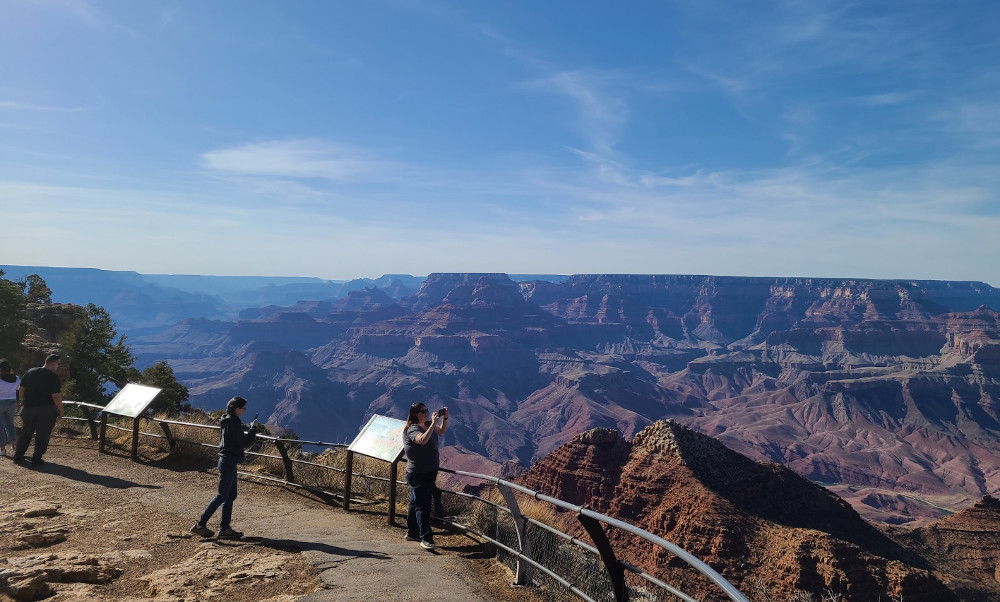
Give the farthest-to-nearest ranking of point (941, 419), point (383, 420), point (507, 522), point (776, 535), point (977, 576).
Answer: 1. point (941, 419)
2. point (977, 576)
3. point (776, 535)
4. point (383, 420)
5. point (507, 522)

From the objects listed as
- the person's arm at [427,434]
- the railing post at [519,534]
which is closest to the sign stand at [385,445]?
the person's arm at [427,434]

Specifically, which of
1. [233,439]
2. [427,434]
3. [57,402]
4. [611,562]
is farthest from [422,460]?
[57,402]

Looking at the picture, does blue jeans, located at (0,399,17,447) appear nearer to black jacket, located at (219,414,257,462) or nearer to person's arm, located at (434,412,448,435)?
black jacket, located at (219,414,257,462)

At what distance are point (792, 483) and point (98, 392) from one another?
128 ft

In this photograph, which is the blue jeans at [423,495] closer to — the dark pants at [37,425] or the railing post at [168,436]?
the railing post at [168,436]

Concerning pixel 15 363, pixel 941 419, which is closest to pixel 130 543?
pixel 15 363

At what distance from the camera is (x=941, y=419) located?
148750 mm

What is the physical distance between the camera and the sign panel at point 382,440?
8.15 m

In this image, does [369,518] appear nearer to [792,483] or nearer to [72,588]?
[72,588]

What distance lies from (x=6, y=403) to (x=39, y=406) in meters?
1.47

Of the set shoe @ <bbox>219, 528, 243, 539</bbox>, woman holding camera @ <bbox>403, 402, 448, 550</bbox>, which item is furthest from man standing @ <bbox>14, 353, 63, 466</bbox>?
woman holding camera @ <bbox>403, 402, 448, 550</bbox>

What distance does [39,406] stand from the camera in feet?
35.3

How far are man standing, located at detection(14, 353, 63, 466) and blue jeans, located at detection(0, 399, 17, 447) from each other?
0.87m

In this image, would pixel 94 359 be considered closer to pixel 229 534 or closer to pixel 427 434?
pixel 229 534
